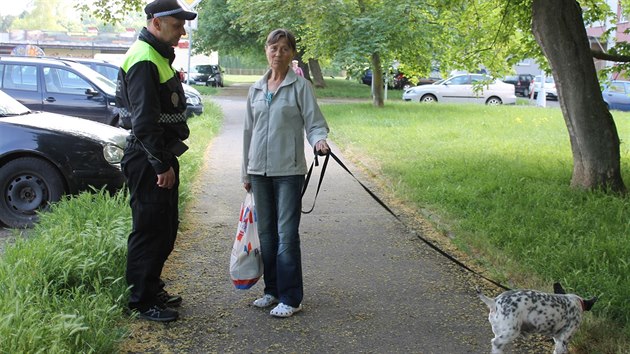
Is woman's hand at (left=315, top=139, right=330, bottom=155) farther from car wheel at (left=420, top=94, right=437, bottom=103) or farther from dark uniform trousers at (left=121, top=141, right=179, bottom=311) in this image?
car wheel at (left=420, top=94, right=437, bottom=103)

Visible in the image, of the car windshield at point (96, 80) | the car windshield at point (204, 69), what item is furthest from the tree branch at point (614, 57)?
the car windshield at point (204, 69)

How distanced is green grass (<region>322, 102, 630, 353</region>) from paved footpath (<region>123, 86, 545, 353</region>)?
23.3 inches

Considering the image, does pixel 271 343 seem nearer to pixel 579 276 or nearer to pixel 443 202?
pixel 579 276

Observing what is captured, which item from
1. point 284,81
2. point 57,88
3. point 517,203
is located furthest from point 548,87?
point 284,81

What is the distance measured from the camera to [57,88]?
1288 cm

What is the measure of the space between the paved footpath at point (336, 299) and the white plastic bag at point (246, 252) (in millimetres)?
225

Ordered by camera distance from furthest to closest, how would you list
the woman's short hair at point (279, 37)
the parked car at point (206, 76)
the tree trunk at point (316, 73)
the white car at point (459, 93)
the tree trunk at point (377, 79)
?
the parked car at point (206, 76)
the tree trunk at point (316, 73)
the white car at point (459, 93)
the tree trunk at point (377, 79)
the woman's short hair at point (279, 37)

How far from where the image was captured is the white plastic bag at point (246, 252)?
187 inches

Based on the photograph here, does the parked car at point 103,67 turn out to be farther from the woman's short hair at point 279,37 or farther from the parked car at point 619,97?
the parked car at point 619,97

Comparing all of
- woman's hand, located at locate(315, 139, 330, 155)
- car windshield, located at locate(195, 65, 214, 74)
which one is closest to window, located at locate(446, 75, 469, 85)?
car windshield, located at locate(195, 65, 214, 74)

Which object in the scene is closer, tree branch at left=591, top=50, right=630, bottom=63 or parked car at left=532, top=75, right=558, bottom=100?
tree branch at left=591, top=50, right=630, bottom=63

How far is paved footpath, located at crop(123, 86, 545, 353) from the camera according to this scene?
165 inches

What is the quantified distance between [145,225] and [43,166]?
3229 mm

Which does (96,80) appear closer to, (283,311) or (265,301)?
(265,301)
